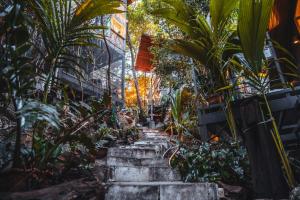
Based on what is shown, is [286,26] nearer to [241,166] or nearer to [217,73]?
[217,73]

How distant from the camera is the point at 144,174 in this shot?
3.30 metres

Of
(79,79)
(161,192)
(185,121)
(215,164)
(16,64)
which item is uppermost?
(185,121)

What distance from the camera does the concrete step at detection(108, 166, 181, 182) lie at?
3.25 metres

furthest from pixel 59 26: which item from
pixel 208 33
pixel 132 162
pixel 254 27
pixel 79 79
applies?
pixel 132 162

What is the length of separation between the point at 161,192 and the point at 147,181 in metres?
0.89

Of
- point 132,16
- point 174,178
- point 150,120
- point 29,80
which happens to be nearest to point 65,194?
point 29,80

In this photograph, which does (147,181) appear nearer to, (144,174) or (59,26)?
(144,174)

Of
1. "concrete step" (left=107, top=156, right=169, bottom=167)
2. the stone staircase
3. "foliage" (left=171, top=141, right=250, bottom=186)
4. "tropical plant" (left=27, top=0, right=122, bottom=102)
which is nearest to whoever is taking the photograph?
"tropical plant" (left=27, top=0, right=122, bottom=102)

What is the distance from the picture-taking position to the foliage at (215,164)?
10.4ft

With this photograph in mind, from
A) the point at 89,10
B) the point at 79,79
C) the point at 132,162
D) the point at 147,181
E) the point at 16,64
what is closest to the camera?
the point at 16,64


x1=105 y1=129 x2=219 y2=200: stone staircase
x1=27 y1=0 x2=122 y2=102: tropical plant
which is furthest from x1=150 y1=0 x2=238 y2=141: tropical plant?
x1=105 y1=129 x2=219 y2=200: stone staircase

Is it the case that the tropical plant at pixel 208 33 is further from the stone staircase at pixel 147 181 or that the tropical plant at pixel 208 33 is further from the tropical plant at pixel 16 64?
the tropical plant at pixel 16 64

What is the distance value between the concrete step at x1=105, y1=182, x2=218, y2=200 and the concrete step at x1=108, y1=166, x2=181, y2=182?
33.3 inches

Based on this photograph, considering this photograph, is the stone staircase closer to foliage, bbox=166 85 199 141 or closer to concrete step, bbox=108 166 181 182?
concrete step, bbox=108 166 181 182
